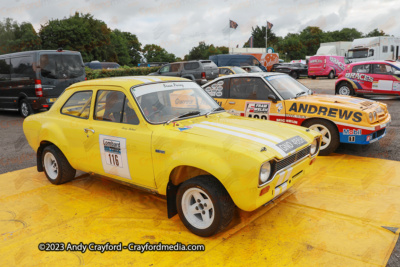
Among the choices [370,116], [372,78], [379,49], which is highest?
[379,49]

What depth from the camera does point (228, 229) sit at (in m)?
3.64

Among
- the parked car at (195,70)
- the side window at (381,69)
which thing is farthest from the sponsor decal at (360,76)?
the parked car at (195,70)

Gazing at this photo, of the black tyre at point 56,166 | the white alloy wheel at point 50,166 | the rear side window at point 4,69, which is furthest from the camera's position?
the rear side window at point 4,69

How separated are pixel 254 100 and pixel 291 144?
3.30m

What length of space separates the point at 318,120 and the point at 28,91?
9.29 m

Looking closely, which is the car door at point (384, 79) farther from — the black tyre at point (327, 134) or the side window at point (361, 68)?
the black tyre at point (327, 134)

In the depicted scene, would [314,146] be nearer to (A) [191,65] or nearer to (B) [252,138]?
(B) [252,138]

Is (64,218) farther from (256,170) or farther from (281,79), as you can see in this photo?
(281,79)

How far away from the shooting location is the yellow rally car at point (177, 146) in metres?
3.20

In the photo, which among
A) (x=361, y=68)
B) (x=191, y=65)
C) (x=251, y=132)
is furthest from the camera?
(x=191, y=65)

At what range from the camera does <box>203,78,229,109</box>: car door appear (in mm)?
7258

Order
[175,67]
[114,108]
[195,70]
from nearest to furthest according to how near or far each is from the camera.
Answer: [114,108] < [195,70] < [175,67]

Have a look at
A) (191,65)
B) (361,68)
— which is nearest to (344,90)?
(361,68)

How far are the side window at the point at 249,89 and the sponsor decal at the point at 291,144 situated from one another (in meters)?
2.98
